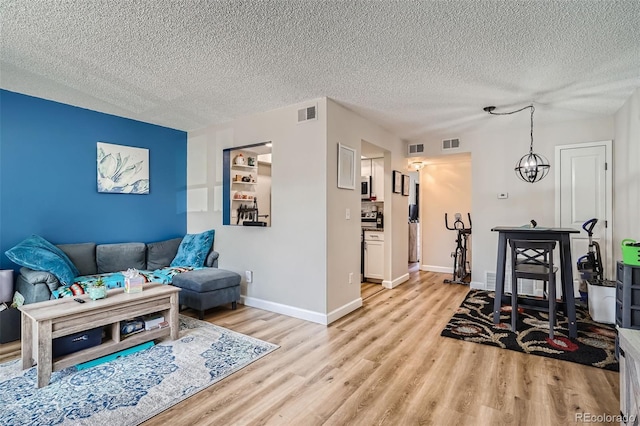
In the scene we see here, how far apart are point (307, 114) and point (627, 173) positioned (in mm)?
3662

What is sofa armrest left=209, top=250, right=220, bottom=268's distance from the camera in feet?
14.8

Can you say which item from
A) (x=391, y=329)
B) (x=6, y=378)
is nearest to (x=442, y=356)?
(x=391, y=329)

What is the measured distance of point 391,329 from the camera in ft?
11.0

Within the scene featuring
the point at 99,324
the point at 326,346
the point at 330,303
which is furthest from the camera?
the point at 330,303

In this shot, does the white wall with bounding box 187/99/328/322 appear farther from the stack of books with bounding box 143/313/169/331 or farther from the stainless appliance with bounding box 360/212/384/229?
the stainless appliance with bounding box 360/212/384/229

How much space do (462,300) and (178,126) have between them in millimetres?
4794

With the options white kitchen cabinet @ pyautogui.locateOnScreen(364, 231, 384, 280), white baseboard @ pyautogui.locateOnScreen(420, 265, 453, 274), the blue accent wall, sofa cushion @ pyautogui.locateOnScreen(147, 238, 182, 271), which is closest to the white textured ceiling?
the blue accent wall

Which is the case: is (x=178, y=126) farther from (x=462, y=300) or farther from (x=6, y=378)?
(x=462, y=300)

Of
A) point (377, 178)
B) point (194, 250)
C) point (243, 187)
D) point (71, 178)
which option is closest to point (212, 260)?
point (194, 250)

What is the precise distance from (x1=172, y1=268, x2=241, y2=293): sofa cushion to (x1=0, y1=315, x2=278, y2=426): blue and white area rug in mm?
725

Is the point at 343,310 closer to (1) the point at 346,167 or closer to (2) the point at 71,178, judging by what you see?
(1) the point at 346,167

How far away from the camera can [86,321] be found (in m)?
2.45

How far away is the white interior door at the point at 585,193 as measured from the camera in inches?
167

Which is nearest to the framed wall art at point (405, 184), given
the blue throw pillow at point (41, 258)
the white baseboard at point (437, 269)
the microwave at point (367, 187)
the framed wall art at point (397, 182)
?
the framed wall art at point (397, 182)
